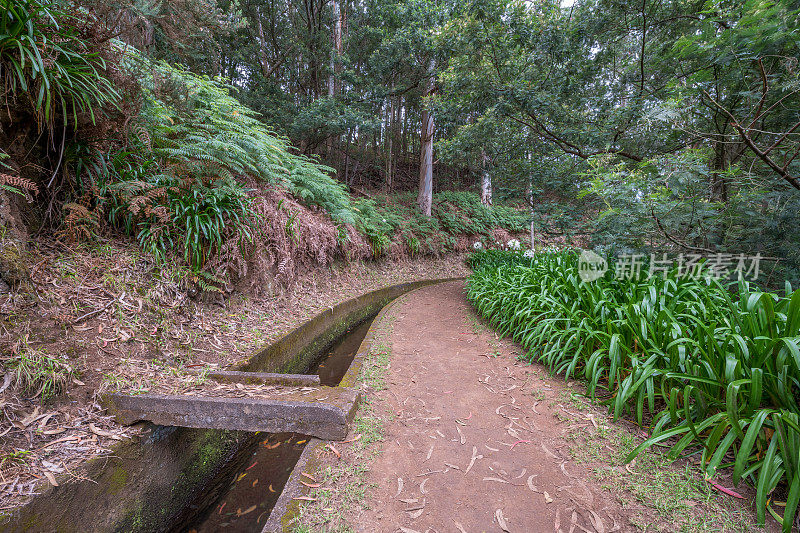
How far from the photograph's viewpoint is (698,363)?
1.87 m

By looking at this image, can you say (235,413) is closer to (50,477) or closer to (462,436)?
(50,477)

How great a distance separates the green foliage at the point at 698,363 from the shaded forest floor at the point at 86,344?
3252 millimetres

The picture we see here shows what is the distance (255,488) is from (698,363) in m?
3.26

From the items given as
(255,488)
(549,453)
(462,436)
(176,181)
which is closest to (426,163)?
(176,181)

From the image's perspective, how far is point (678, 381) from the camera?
74.7 inches

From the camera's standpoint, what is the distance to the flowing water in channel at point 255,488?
189cm

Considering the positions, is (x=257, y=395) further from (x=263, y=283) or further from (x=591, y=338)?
(x=591, y=338)

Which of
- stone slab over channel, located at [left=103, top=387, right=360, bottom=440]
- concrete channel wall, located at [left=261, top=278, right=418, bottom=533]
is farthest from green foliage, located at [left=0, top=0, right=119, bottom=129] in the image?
concrete channel wall, located at [left=261, top=278, right=418, bottom=533]

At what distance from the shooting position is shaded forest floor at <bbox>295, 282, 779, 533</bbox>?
4.51ft

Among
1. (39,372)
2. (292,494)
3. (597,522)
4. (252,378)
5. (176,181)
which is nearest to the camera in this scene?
(597,522)

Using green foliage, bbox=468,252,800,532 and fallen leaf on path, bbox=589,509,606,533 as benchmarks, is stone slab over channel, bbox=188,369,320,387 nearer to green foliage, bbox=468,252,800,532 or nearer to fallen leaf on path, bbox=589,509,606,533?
fallen leaf on path, bbox=589,509,606,533

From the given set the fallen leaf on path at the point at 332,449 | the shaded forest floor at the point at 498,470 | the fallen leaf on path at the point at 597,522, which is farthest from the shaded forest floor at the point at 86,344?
the fallen leaf on path at the point at 597,522

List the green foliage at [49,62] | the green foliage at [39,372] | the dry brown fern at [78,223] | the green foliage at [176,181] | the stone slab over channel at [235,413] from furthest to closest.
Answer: the green foliage at [176,181]
the dry brown fern at [78,223]
the stone slab over channel at [235,413]
the green foliage at [49,62]
the green foliage at [39,372]

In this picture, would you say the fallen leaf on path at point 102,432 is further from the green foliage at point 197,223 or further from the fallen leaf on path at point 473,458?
the fallen leaf on path at point 473,458
